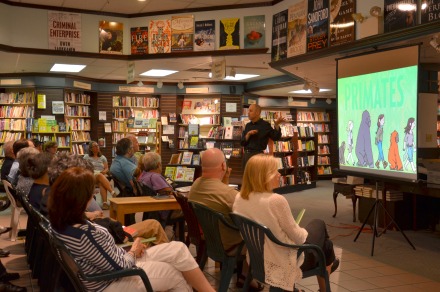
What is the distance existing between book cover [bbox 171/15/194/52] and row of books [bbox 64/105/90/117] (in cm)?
543

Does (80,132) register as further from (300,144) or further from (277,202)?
(277,202)

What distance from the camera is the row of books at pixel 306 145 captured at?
46.6ft

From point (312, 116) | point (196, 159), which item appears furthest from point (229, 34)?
point (312, 116)

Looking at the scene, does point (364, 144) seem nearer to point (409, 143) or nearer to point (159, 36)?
point (409, 143)

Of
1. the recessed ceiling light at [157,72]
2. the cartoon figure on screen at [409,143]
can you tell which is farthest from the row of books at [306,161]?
the cartoon figure on screen at [409,143]

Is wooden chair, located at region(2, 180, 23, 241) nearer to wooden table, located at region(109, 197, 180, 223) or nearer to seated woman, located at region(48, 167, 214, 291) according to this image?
wooden table, located at region(109, 197, 180, 223)

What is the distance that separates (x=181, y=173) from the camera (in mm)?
9289

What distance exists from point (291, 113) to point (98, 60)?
8.35 metres

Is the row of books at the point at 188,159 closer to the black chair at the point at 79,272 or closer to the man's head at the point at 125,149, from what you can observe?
the man's head at the point at 125,149

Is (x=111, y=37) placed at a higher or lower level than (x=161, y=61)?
higher

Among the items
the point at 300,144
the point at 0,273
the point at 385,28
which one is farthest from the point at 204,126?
the point at 0,273

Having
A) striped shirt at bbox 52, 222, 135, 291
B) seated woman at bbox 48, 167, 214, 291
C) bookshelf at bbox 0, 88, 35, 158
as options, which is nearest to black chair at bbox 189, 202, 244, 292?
seated woman at bbox 48, 167, 214, 291

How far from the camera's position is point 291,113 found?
16.5 metres

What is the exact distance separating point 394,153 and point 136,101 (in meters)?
10.4
